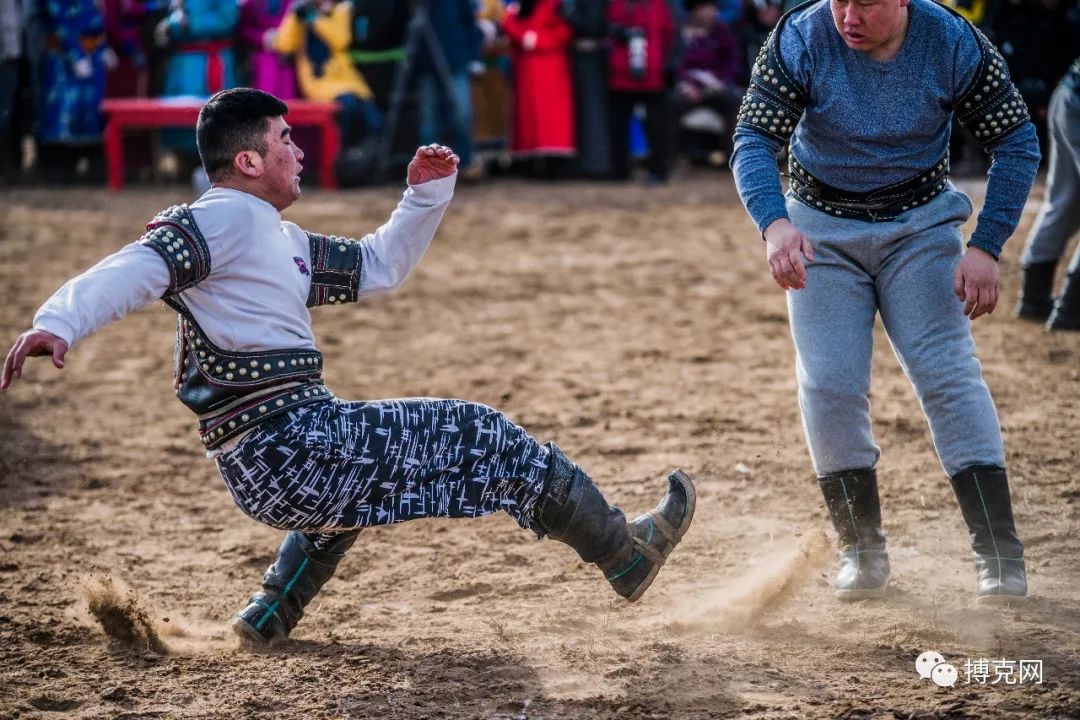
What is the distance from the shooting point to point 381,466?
3381 millimetres

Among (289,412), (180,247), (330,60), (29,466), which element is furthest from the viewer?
(330,60)

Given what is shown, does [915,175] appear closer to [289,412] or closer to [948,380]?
[948,380]

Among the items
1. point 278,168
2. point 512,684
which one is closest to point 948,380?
point 512,684

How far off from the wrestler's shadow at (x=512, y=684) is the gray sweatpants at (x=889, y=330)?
77 cm

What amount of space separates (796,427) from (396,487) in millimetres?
2441

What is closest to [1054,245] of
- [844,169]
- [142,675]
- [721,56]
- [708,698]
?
[844,169]

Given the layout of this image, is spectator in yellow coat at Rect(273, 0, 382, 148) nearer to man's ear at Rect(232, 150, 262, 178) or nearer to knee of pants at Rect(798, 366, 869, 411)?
man's ear at Rect(232, 150, 262, 178)

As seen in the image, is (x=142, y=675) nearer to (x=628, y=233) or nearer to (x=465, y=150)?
(x=628, y=233)

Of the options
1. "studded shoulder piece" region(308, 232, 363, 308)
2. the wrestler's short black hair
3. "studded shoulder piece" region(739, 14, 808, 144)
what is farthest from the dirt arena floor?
the wrestler's short black hair

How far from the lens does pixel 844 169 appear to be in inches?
143

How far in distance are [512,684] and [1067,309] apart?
4.43 m

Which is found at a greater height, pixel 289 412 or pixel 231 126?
pixel 231 126

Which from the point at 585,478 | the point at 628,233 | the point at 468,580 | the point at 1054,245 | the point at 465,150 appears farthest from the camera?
the point at 465,150

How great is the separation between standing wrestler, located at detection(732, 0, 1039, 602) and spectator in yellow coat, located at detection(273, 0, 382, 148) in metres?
9.31
